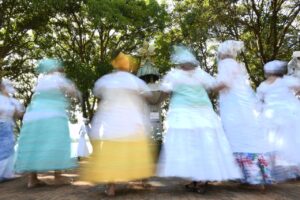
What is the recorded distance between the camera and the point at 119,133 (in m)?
6.11

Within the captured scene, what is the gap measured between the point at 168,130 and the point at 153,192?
2.97 feet

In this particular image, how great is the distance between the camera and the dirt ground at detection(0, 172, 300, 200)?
610cm

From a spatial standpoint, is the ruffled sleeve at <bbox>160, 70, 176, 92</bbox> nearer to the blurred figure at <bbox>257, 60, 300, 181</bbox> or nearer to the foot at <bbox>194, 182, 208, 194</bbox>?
the foot at <bbox>194, 182, 208, 194</bbox>

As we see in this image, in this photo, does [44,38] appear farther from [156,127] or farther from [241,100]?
[241,100]

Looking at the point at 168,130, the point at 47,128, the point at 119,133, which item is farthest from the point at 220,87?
the point at 47,128

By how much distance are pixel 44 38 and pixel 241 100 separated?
17376 millimetres

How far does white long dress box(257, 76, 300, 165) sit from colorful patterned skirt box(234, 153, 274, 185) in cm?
123

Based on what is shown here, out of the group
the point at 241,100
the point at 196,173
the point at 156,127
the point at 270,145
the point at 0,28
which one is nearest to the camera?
the point at 196,173

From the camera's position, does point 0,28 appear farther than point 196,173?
Yes

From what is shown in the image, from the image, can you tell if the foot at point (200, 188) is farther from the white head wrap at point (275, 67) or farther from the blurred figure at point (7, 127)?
the blurred figure at point (7, 127)

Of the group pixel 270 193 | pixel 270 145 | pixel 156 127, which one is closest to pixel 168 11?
pixel 156 127

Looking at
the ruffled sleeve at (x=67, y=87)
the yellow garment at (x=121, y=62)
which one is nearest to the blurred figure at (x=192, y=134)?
the yellow garment at (x=121, y=62)

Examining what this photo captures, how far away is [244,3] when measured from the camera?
61.9 feet

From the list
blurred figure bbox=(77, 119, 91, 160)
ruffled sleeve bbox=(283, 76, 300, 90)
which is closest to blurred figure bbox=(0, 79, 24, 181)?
ruffled sleeve bbox=(283, 76, 300, 90)
